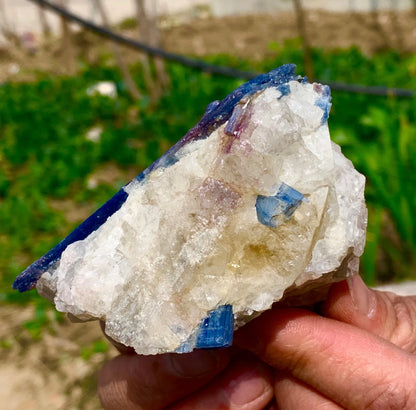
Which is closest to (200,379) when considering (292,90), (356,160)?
(292,90)

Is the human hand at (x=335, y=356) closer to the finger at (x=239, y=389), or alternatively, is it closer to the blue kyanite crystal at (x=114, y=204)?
the finger at (x=239, y=389)

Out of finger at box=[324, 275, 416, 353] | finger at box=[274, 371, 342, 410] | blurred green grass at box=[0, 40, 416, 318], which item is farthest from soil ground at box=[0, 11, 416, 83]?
finger at box=[274, 371, 342, 410]

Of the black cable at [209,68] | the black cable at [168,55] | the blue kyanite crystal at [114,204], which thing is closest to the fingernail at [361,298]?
the blue kyanite crystal at [114,204]

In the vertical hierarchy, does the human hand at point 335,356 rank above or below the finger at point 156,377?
above

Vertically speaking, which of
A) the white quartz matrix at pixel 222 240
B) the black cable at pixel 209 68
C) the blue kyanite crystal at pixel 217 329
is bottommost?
the black cable at pixel 209 68

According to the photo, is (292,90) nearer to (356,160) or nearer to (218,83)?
(356,160)

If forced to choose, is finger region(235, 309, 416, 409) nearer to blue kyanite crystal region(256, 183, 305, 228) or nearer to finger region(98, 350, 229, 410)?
finger region(98, 350, 229, 410)

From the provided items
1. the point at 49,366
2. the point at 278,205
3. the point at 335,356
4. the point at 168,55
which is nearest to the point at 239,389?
the point at 335,356
